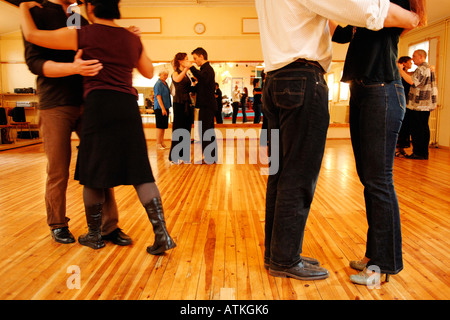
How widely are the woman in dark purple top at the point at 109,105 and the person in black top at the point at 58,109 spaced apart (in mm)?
128

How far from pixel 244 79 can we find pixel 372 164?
9.78 m

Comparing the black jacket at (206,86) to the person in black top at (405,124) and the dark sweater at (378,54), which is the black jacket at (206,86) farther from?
the dark sweater at (378,54)

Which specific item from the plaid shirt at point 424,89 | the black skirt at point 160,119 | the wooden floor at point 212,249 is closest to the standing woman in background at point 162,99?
the black skirt at point 160,119

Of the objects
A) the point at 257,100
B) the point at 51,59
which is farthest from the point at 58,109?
the point at 257,100

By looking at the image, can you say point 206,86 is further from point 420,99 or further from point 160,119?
point 420,99

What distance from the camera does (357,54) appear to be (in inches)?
59.6

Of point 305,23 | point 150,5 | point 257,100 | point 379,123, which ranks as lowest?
point 379,123

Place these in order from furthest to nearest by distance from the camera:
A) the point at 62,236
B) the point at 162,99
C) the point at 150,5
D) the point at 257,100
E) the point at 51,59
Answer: the point at 257,100
the point at 150,5
the point at 162,99
the point at 62,236
the point at 51,59

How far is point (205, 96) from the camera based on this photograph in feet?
16.8

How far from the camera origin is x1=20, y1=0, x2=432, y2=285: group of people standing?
143cm

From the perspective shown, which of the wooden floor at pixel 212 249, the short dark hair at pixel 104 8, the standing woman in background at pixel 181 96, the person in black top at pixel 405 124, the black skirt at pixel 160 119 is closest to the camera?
the wooden floor at pixel 212 249

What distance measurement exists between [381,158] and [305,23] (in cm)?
67

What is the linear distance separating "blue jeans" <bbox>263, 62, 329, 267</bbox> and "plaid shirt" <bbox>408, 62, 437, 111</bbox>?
16.5ft

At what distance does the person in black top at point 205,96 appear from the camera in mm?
5016
